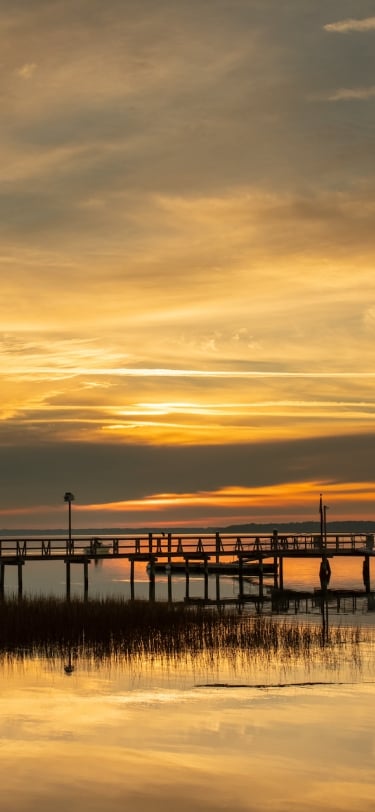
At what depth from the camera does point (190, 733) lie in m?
22.2

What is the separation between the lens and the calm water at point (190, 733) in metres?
17.2

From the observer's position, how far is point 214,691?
27.7 m

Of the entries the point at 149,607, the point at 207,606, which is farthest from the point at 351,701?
the point at 207,606

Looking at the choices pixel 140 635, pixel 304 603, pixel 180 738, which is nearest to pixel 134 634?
pixel 140 635

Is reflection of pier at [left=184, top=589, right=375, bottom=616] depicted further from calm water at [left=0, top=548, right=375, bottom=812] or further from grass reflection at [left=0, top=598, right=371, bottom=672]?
calm water at [left=0, top=548, right=375, bottom=812]

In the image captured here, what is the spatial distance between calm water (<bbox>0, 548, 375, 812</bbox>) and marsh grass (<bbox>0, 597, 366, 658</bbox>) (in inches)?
61.5

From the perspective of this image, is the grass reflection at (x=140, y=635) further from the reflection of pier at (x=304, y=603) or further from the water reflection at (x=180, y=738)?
the reflection of pier at (x=304, y=603)

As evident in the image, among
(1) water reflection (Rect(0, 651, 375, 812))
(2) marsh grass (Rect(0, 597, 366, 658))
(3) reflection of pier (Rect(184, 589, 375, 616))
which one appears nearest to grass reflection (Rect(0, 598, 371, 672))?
(2) marsh grass (Rect(0, 597, 366, 658))

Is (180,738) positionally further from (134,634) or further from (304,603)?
(304,603)

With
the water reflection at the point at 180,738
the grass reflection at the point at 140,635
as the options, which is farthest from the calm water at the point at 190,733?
the grass reflection at the point at 140,635

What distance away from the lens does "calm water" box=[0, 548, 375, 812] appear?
678 inches

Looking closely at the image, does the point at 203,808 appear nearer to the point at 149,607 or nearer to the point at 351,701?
the point at 351,701

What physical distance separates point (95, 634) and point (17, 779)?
18436mm

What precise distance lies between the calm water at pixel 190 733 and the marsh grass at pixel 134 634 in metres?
1.56
